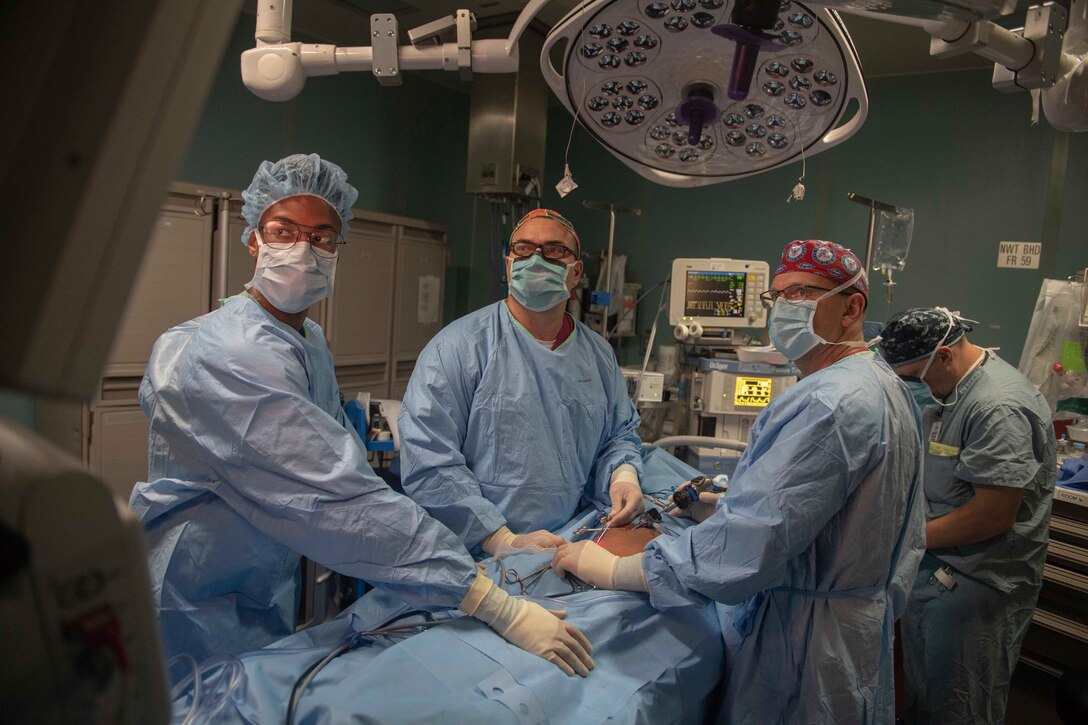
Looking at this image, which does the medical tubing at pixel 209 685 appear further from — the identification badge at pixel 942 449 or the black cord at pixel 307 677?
the identification badge at pixel 942 449

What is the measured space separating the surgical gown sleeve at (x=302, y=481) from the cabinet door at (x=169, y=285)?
6.15 ft

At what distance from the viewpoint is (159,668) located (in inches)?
16.5

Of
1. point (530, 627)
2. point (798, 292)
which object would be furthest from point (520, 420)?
point (798, 292)

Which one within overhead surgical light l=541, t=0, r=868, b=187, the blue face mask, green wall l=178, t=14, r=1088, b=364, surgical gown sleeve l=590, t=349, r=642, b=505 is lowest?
surgical gown sleeve l=590, t=349, r=642, b=505

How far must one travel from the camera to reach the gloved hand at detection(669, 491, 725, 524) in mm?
2039

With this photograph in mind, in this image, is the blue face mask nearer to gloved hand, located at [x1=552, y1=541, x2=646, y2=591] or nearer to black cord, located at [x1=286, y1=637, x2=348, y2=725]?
gloved hand, located at [x1=552, y1=541, x2=646, y2=591]

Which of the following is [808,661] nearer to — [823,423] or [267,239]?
[823,423]

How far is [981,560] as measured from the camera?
2.17 metres

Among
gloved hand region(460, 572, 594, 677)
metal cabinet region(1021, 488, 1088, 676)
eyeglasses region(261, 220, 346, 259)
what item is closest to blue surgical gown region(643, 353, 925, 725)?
gloved hand region(460, 572, 594, 677)

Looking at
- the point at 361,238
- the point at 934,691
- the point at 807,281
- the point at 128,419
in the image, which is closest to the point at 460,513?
the point at 807,281

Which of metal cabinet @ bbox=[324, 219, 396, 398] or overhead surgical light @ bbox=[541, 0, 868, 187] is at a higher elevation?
overhead surgical light @ bbox=[541, 0, 868, 187]

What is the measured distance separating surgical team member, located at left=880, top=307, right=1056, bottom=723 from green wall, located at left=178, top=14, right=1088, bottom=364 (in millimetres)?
1980

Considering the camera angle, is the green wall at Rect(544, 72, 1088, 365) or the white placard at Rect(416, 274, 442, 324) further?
the white placard at Rect(416, 274, 442, 324)

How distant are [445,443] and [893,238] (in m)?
3.13
